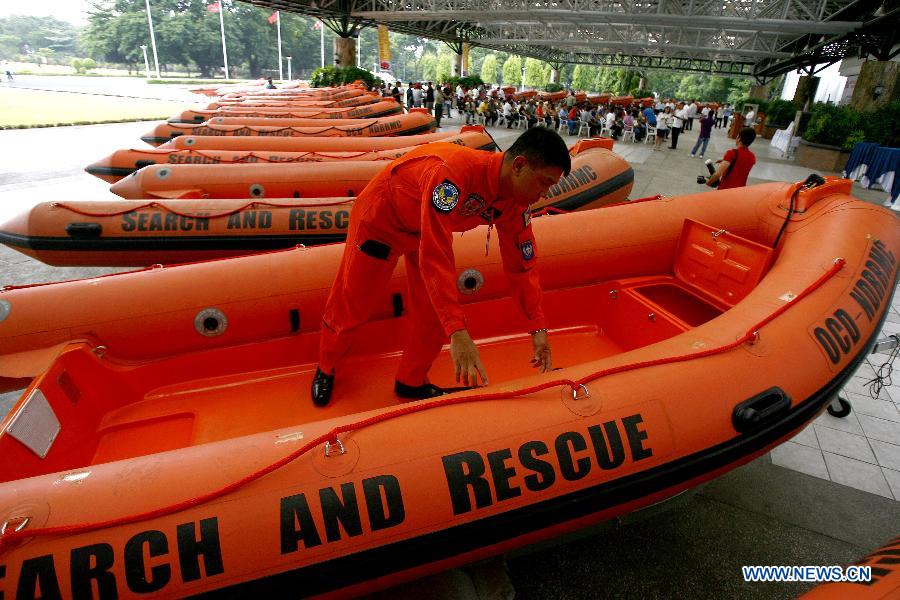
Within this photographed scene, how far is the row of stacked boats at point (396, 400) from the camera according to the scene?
3.77ft

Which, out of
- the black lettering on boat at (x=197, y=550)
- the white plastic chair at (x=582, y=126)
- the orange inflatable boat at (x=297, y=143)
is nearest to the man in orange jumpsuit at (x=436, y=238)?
the black lettering on boat at (x=197, y=550)

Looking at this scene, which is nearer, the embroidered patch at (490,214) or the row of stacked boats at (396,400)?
the row of stacked boats at (396,400)

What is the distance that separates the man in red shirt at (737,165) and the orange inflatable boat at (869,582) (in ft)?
10.8

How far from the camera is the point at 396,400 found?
83.3 inches

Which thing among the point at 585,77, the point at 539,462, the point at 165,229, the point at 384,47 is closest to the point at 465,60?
the point at 384,47

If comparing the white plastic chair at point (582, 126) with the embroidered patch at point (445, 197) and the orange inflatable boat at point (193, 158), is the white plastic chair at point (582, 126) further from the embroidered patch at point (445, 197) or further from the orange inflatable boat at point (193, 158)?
the embroidered patch at point (445, 197)

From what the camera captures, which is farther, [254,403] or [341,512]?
[254,403]

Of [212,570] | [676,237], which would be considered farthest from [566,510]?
[676,237]

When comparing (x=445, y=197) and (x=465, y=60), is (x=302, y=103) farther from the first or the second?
(x=465, y=60)

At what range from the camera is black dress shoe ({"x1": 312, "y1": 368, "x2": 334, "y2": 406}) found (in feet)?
6.75

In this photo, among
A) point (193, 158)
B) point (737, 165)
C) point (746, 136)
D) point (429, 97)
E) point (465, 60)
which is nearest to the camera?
point (746, 136)

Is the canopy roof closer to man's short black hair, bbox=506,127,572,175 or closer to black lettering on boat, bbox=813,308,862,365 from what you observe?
black lettering on boat, bbox=813,308,862,365

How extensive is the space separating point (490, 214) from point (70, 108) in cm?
1876

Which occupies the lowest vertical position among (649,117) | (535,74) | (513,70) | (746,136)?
(746,136)
